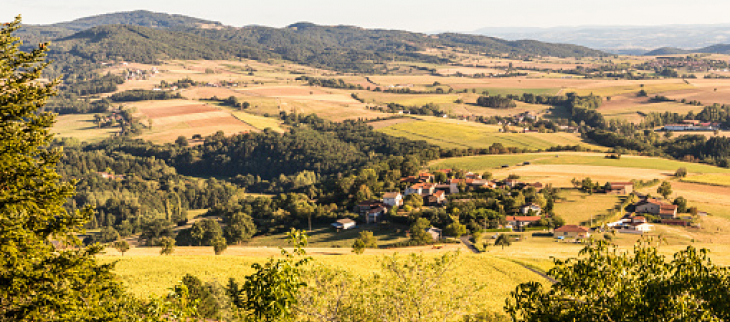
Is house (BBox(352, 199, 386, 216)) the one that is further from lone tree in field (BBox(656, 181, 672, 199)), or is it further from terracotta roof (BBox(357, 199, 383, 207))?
lone tree in field (BBox(656, 181, 672, 199))

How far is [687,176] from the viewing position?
126 m

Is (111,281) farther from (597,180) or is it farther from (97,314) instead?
(597,180)

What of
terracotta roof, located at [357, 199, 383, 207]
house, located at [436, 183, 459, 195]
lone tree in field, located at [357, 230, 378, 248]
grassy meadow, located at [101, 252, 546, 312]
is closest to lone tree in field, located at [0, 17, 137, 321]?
grassy meadow, located at [101, 252, 546, 312]

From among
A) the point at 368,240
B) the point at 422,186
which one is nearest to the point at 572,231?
the point at 368,240

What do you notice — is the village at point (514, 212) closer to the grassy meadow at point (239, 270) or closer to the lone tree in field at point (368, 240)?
the lone tree in field at point (368, 240)

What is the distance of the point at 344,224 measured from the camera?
10419cm

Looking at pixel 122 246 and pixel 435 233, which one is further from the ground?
pixel 122 246

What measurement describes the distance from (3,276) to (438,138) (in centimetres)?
18021

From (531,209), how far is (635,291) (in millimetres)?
90058

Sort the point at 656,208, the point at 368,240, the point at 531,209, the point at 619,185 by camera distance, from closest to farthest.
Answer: the point at 368,240 < the point at 656,208 < the point at 531,209 < the point at 619,185

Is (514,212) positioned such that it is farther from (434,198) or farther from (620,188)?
(620,188)

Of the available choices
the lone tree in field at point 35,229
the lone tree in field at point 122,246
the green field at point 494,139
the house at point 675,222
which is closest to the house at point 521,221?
the house at point 675,222

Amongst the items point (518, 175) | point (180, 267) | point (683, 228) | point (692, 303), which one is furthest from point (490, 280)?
point (518, 175)

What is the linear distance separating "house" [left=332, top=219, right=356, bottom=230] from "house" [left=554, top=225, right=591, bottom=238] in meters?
36.5
